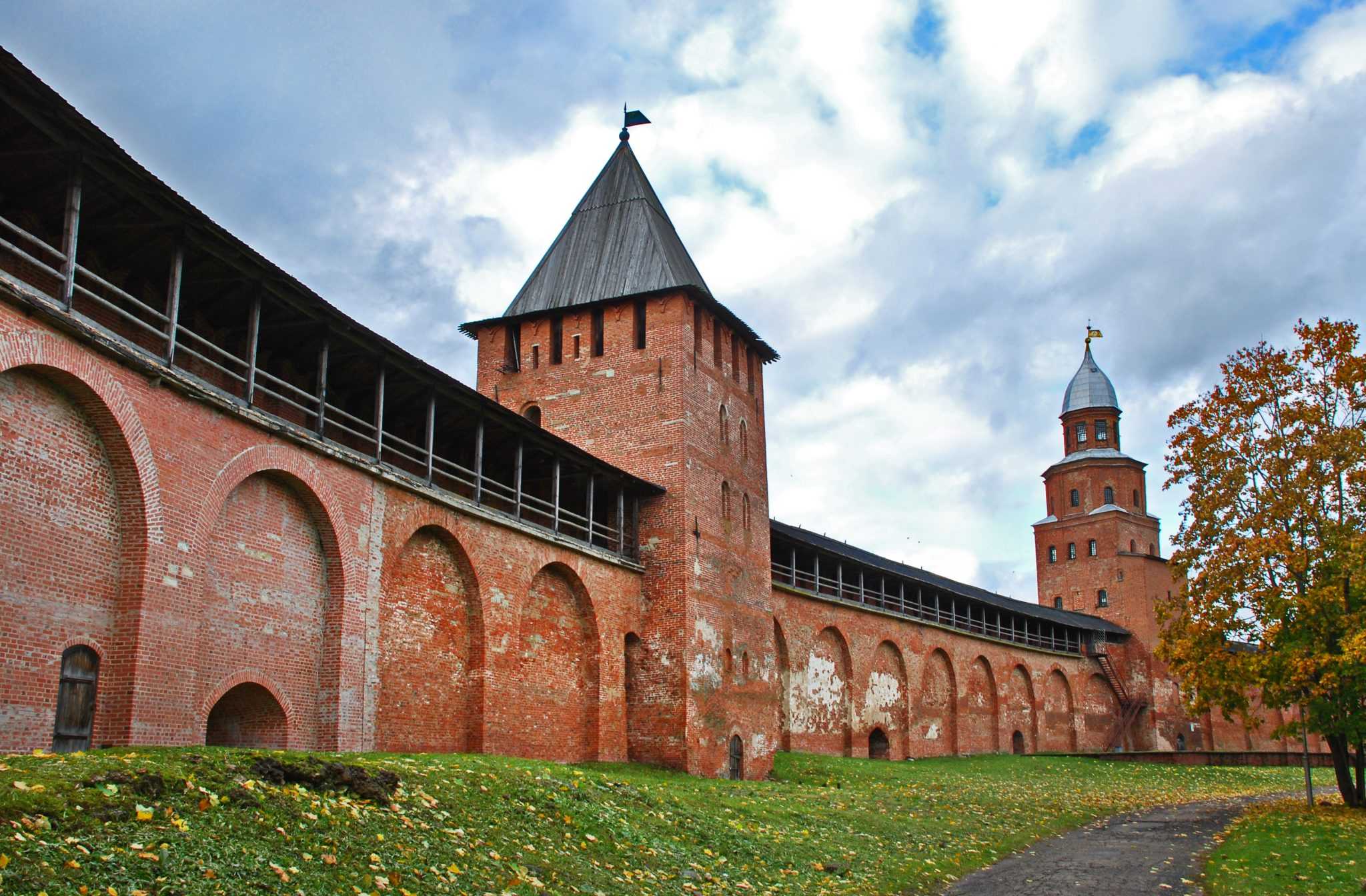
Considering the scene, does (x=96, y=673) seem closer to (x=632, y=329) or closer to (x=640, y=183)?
(x=632, y=329)

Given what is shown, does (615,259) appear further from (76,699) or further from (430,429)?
(76,699)

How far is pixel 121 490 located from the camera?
13039 millimetres

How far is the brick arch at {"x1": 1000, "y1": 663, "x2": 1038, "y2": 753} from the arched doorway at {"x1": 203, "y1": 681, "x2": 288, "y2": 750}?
109ft

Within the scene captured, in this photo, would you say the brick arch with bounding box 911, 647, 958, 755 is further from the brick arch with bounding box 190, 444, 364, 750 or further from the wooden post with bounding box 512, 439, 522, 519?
the brick arch with bounding box 190, 444, 364, 750

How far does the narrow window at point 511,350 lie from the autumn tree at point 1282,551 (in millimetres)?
14325

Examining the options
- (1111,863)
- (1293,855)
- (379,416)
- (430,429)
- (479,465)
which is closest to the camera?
(1111,863)

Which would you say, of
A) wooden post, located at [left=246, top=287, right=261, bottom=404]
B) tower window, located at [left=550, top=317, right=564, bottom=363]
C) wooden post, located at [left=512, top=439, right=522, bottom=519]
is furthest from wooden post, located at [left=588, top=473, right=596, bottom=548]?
wooden post, located at [left=246, top=287, right=261, bottom=404]

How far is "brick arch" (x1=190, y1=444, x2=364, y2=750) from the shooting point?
15.4m

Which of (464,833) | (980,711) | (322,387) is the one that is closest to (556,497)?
(322,387)

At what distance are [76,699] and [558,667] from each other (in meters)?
10.4

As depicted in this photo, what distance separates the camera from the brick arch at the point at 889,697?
3562 centimetres

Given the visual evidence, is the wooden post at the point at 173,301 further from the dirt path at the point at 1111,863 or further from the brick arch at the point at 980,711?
the brick arch at the point at 980,711

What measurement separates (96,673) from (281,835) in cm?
568

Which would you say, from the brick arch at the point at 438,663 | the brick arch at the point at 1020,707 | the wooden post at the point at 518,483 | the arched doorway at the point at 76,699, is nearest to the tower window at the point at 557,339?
the wooden post at the point at 518,483
